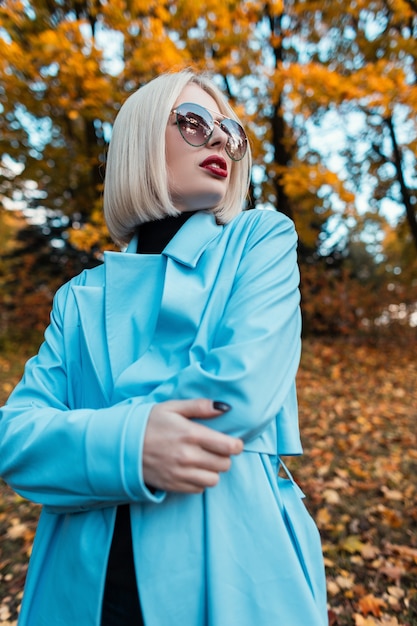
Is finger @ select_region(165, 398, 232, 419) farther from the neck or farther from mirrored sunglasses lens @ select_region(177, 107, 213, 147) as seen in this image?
mirrored sunglasses lens @ select_region(177, 107, 213, 147)

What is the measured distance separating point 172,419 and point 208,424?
7 cm

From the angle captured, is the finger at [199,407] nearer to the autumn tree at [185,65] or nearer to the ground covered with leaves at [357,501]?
the ground covered with leaves at [357,501]

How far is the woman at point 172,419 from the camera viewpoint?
739 millimetres

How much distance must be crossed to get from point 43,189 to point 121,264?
9.95 m

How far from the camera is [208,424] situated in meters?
0.74

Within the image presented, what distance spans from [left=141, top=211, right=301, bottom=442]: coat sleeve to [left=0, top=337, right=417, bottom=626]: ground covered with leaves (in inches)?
83.7

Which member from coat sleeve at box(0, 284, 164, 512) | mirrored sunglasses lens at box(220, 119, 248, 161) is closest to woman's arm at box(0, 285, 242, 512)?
coat sleeve at box(0, 284, 164, 512)

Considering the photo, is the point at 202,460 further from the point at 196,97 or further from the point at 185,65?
the point at 185,65

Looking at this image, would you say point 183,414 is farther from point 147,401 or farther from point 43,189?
point 43,189

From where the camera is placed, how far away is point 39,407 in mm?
904

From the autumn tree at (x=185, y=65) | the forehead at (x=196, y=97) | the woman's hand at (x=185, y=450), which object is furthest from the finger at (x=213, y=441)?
the autumn tree at (x=185, y=65)

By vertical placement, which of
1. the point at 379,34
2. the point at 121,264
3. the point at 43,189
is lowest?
the point at 121,264

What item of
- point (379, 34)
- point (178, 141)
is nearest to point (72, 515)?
point (178, 141)

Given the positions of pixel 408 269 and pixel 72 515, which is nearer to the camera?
pixel 72 515
